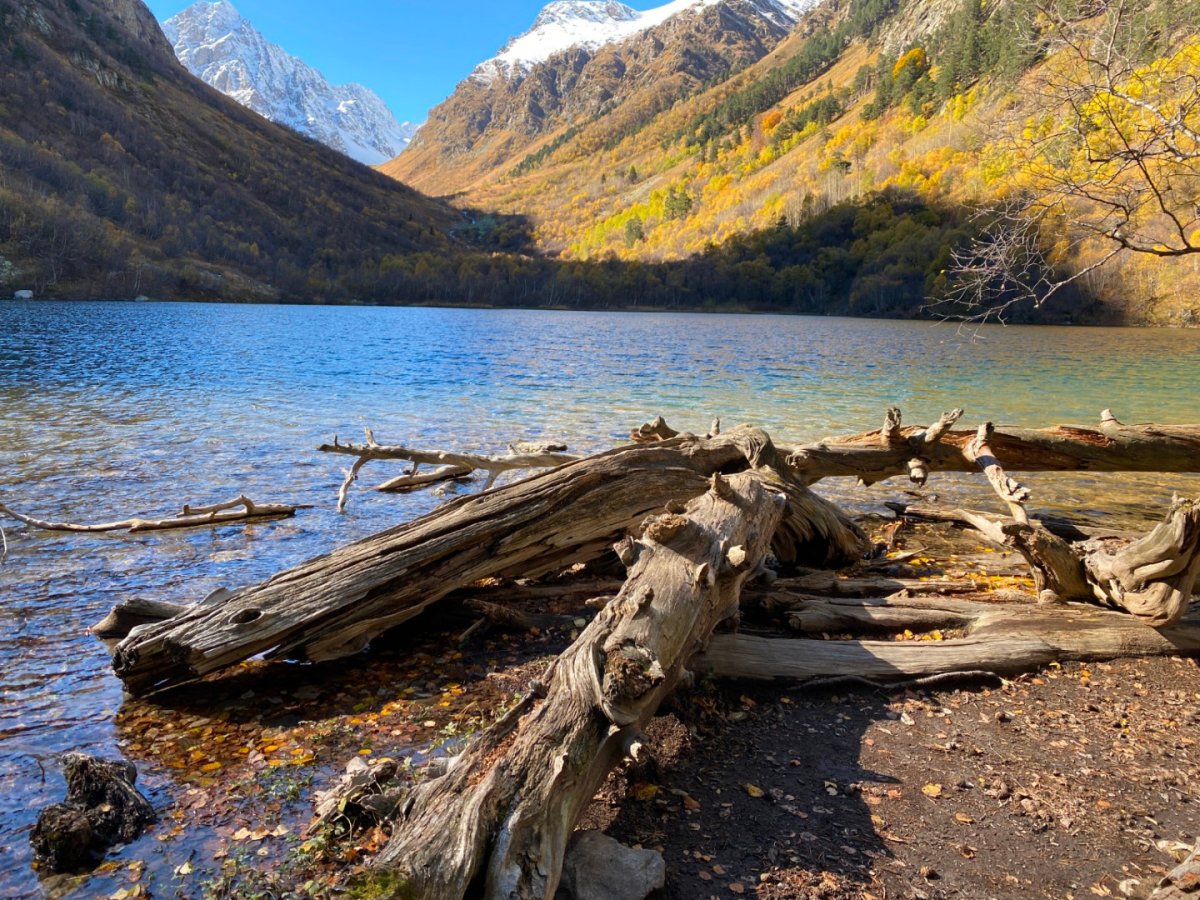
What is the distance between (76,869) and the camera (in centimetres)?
387

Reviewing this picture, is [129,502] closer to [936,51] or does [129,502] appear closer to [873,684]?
[873,684]

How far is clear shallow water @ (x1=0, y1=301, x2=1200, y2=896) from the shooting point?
6.87m

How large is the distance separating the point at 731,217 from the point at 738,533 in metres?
194

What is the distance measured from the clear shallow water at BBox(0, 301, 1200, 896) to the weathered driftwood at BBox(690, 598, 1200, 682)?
4.69 m

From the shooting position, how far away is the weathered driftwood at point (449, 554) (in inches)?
224

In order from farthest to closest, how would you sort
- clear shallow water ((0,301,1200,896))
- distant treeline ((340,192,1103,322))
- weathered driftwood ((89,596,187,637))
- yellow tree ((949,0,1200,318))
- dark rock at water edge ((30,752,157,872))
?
distant treeline ((340,192,1103,322)), yellow tree ((949,0,1200,318)), clear shallow water ((0,301,1200,896)), weathered driftwood ((89,596,187,637)), dark rock at water edge ((30,752,157,872))

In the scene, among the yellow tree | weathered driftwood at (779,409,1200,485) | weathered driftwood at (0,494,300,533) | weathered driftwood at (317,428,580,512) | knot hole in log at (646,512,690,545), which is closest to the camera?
knot hole in log at (646,512,690,545)

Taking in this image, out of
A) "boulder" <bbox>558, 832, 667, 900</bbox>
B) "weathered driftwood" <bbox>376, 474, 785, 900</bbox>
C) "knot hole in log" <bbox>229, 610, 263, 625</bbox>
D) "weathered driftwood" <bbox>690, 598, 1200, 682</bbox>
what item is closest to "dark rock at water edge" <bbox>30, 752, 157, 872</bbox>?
"knot hole in log" <bbox>229, 610, 263, 625</bbox>

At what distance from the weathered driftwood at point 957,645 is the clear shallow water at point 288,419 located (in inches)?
185

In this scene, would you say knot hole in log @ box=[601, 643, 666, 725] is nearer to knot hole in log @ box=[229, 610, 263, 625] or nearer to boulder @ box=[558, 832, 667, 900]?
boulder @ box=[558, 832, 667, 900]

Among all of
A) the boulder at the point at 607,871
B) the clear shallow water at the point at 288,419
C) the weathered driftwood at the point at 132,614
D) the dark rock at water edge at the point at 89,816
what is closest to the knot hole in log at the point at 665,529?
the boulder at the point at 607,871

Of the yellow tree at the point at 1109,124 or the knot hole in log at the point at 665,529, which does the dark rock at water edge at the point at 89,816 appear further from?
the yellow tree at the point at 1109,124

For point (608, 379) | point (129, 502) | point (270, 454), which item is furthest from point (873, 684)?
point (608, 379)

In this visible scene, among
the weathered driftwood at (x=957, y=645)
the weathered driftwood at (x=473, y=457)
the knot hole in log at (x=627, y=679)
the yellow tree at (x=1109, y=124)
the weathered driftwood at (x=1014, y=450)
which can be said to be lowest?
the weathered driftwood at (x=957, y=645)
